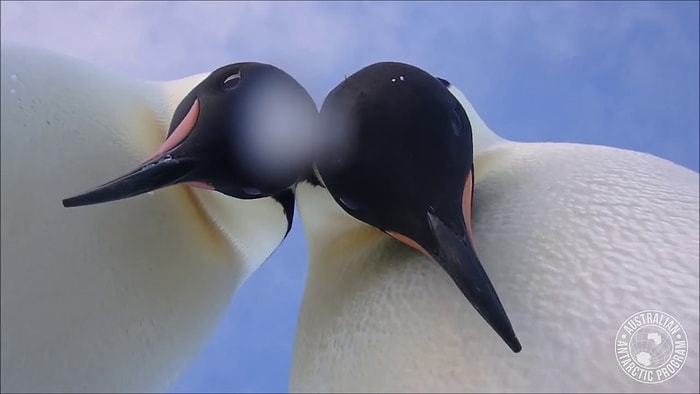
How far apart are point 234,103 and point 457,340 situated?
46cm

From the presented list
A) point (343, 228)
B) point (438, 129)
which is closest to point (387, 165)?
point (438, 129)

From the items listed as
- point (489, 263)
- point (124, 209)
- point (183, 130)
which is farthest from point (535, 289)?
point (124, 209)

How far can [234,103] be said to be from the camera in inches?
46.6

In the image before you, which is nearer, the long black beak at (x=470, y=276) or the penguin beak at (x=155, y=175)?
the long black beak at (x=470, y=276)

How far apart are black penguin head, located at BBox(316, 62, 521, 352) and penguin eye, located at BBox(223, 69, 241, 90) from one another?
0.66 ft

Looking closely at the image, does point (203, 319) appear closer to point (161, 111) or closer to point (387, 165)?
point (161, 111)

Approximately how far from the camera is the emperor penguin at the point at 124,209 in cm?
119

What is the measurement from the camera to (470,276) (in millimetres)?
944

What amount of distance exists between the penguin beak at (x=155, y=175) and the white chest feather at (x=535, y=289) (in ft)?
1.03

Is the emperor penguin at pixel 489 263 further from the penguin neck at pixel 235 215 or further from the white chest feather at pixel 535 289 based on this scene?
the penguin neck at pixel 235 215

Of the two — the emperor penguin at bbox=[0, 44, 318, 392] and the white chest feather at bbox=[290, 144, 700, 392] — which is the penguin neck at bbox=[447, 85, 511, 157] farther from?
the emperor penguin at bbox=[0, 44, 318, 392]

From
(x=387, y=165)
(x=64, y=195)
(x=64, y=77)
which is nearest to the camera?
(x=387, y=165)

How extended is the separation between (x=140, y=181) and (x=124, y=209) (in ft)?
0.93
